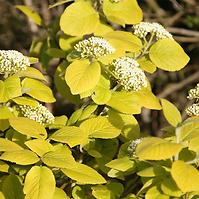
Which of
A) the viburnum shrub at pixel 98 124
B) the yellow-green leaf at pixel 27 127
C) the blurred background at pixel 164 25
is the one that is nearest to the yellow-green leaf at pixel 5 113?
the viburnum shrub at pixel 98 124

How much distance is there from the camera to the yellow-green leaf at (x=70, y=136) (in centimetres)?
133

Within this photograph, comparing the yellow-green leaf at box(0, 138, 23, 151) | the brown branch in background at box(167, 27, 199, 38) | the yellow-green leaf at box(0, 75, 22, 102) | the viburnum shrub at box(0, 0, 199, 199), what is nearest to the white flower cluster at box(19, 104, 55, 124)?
the viburnum shrub at box(0, 0, 199, 199)

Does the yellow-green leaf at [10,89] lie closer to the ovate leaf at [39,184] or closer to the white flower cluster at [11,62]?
the white flower cluster at [11,62]

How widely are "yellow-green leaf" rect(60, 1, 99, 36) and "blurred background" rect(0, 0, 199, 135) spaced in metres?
2.16

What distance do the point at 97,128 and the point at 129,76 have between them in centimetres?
17

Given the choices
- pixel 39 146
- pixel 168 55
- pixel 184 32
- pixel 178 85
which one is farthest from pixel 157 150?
pixel 178 85

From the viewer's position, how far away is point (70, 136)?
1358 millimetres

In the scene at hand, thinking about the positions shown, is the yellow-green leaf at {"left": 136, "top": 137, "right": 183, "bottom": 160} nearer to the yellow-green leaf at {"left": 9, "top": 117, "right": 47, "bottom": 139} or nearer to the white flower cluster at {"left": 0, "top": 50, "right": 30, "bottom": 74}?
the yellow-green leaf at {"left": 9, "top": 117, "right": 47, "bottom": 139}

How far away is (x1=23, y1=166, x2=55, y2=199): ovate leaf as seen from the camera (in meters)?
1.24

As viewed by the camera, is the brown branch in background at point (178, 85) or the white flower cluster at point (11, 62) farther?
the brown branch in background at point (178, 85)

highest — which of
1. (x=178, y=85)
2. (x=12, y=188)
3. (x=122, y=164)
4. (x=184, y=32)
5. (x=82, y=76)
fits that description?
(x=82, y=76)

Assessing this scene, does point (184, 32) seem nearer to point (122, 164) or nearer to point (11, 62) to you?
point (11, 62)

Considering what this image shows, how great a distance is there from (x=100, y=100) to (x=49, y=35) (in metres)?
0.74

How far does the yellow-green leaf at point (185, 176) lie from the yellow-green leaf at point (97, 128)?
30 cm
